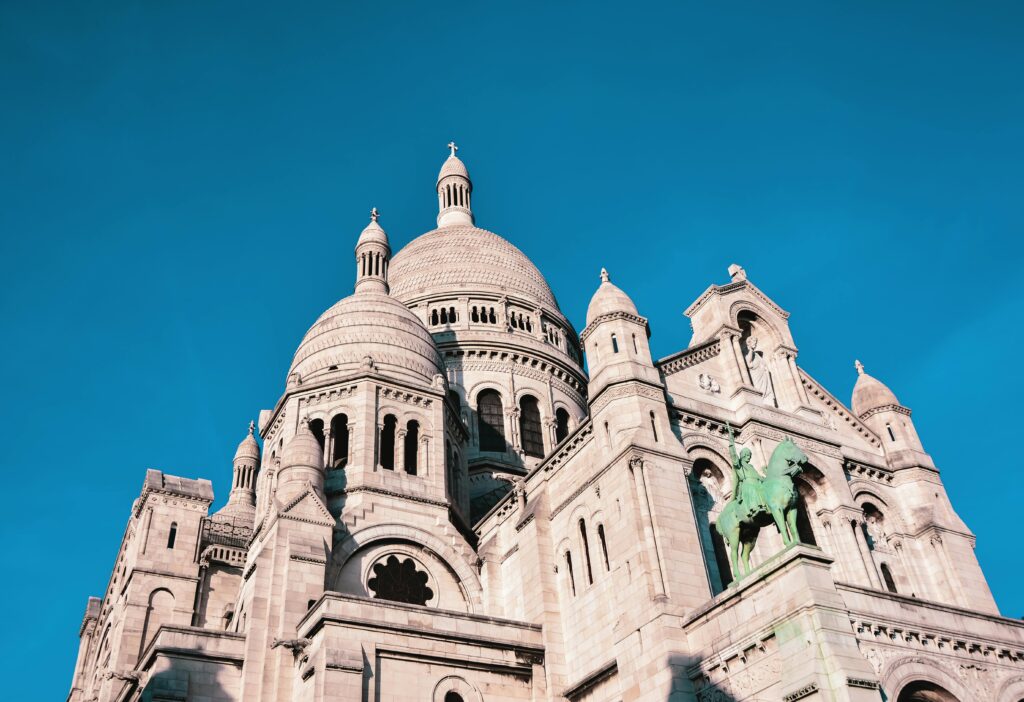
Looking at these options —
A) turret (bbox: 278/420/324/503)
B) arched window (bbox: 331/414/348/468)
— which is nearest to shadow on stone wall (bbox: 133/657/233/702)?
turret (bbox: 278/420/324/503)

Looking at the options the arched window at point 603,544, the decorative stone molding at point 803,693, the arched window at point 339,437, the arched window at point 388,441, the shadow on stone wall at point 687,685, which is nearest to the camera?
the decorative stone molding at point 803,693

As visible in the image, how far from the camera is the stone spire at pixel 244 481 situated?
46406 millimetres

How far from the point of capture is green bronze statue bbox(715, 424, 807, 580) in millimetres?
23797

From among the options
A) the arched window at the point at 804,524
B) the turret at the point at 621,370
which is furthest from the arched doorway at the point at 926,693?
the turret at the point at 621,370

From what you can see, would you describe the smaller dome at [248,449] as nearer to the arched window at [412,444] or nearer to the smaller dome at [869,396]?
the arched window at [412,444]

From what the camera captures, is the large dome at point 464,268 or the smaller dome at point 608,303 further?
the large dome at point 464,268

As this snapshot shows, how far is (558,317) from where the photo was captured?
58.5m

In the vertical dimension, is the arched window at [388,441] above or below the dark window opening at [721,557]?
above

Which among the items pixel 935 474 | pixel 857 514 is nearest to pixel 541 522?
pixel 857 514

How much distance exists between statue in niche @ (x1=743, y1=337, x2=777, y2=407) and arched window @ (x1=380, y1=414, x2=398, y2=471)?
1397 centimetres

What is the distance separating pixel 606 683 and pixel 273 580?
10944mm

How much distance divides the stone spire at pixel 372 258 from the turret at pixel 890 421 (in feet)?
76.1

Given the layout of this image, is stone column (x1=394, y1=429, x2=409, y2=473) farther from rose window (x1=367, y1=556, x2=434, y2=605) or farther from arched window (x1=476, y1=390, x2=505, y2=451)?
arched window (x1=476, y1=390, x2=505, y2=451)

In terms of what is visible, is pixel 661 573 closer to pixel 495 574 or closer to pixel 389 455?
pixel 495 574
